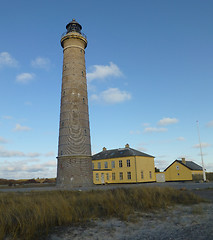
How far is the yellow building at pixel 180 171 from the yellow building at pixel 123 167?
3.11 meters

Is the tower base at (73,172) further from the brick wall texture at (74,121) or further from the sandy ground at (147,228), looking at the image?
the sandy ground at (147,228)

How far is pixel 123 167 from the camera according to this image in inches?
1382

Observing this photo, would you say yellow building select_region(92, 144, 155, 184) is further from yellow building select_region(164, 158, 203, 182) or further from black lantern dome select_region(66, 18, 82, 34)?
black lantern dome select_region(66, 18, 82, 34)

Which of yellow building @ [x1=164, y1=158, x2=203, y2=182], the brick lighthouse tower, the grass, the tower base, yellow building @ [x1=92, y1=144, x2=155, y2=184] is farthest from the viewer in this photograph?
yellow building @ [x1=164, y1=158, x2=203, y2=182]

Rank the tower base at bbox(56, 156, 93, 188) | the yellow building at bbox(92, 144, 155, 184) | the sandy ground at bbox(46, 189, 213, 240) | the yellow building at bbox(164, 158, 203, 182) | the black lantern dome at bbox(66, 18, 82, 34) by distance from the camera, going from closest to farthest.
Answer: the sandy ground at bbox(46, 189, 213, 240)
the tower base at bbox(56, 156, 93, 188)
the black lantern dome at bbox(66, 18, 82, 34)
the yellow building at bbox(92, 144, 155, 184)
the yellow building at bbox(164, 158, 203, 182)

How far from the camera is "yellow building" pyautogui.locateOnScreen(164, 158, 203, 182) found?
35403 mm

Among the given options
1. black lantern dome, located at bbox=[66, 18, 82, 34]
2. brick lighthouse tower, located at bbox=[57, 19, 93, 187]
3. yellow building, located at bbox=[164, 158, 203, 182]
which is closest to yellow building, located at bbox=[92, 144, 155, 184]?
yellow building, located at bbox=[164, 158, 203, 182]

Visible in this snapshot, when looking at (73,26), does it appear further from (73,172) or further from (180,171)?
(180,171)

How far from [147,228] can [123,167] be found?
2962cm

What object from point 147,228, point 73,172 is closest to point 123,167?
point 73,172

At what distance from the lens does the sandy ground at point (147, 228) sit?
521 cm

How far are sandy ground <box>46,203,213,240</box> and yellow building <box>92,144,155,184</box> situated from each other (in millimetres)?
26941

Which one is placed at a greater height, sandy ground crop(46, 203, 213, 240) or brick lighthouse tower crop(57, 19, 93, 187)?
brick lighthouse tower crop(57, 19, 93, 187)

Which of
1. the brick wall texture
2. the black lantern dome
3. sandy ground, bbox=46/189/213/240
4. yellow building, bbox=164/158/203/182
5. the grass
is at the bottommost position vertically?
sandy ground, bbox=46/189/213/240
